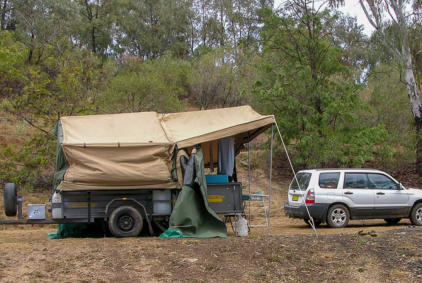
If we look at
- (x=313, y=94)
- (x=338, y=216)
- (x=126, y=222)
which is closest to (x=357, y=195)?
(x=338, y=216)

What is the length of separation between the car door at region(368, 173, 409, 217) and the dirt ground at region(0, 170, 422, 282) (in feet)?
13.9

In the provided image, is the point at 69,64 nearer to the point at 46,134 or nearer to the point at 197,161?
the point at 46,134

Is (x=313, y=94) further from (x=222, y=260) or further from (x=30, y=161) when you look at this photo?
(x=222, y=260)

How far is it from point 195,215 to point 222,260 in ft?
8.40

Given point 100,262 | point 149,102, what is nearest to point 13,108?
point 149,102

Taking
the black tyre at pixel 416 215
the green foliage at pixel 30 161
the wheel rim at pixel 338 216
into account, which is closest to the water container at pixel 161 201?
the wheel rim at pixel 338 216

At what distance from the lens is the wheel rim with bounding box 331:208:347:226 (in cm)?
1326

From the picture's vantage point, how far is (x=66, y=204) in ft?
33.8

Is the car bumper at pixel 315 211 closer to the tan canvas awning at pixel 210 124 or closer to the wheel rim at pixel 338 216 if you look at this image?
the wheel rim at pixel 338 216

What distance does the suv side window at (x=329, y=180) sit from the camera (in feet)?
43.6

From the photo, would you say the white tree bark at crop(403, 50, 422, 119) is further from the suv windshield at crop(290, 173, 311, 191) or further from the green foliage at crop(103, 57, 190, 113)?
the suv windshield at crop(290, 173, 311, 191)

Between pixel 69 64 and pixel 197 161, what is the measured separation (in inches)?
468

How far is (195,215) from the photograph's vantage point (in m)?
10.3

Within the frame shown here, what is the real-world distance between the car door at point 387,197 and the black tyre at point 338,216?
0.86 meters
